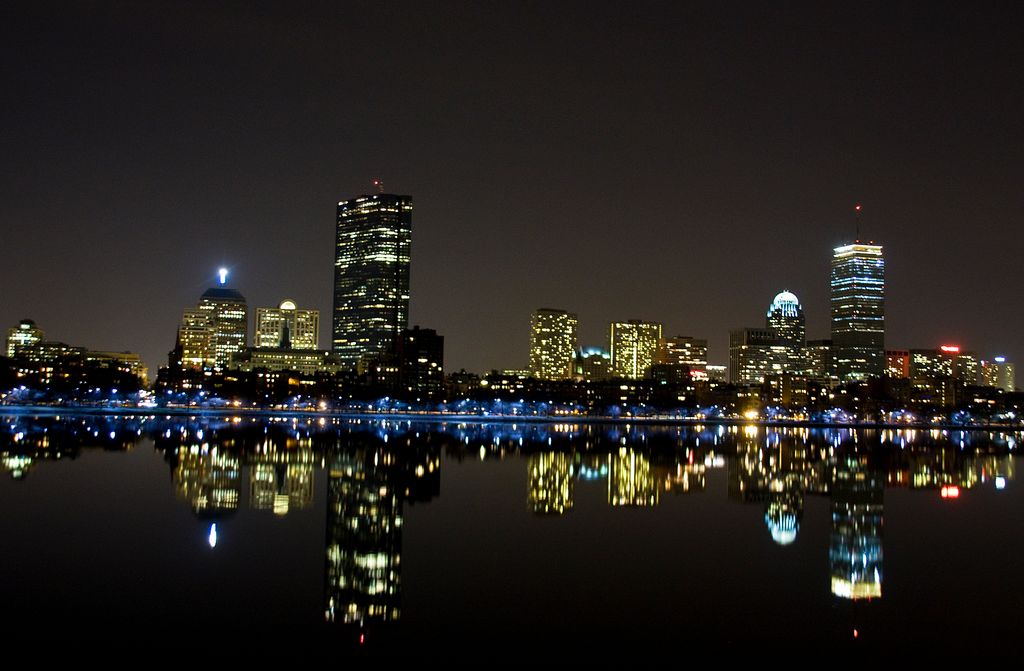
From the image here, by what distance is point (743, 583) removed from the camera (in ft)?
66.4

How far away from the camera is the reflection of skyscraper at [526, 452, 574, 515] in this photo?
3245 cm

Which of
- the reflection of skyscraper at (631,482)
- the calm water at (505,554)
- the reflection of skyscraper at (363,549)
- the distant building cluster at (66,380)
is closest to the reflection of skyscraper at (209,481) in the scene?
the calm water at (505,554)

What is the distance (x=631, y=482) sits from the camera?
4156 centimetres

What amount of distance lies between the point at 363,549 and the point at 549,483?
59.6ft

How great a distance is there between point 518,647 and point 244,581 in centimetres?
659

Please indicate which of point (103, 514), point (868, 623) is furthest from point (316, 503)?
point (868, 623)

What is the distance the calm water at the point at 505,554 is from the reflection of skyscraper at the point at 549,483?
0.28m

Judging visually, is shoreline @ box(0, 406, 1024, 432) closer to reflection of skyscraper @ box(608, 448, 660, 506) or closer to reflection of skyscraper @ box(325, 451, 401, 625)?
reflection of skyscraper @ box(608, 448, 660, 506)

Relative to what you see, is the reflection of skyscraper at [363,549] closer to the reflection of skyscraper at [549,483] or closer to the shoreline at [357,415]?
the reflection of skyscraper at [549,483]

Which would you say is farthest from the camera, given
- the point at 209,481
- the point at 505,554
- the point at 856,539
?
the point at 209,481

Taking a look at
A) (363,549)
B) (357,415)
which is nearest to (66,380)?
(357,415)

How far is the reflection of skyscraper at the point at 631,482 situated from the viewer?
34781mm

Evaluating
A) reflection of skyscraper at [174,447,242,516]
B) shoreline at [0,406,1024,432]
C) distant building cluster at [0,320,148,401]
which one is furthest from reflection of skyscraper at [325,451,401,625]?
distant building cluster at [0,320,148,401]

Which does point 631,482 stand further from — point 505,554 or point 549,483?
point 505,554
